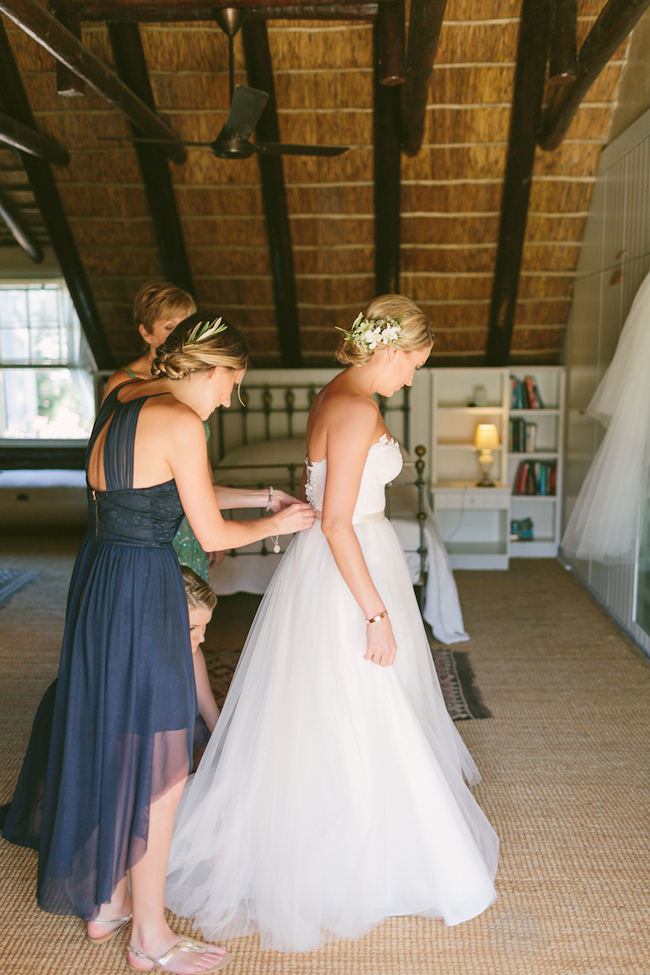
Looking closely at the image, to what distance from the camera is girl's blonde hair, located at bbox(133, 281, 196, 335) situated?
260 cm

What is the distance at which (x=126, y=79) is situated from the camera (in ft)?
15.4

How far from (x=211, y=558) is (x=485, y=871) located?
1.58m

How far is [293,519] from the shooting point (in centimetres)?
196

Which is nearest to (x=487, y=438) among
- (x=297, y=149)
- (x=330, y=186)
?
(x=330, y=186)

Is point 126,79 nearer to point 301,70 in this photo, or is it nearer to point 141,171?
point 141,171

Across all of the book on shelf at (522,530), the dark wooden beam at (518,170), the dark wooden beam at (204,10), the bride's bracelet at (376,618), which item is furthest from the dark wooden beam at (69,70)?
the book on shelf at (522,530)

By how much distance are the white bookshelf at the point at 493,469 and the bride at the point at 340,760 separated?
386 centimetres

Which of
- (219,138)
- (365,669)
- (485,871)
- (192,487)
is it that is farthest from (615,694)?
(219,138)

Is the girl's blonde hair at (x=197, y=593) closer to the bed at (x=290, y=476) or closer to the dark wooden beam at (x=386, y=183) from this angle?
the bed at (x=290, y=476)

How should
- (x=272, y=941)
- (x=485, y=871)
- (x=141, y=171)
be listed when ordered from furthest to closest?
(x=141, y=171)
(x=485, y=871)
(x=272, y=941)

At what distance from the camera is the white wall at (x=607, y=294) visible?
4.10 meters

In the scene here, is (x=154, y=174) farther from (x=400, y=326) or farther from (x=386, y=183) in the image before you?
(x=400, y=326)

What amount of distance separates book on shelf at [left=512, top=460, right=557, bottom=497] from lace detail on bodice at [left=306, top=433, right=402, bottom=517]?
167 inches

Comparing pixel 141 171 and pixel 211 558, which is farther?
pixel 141 171
